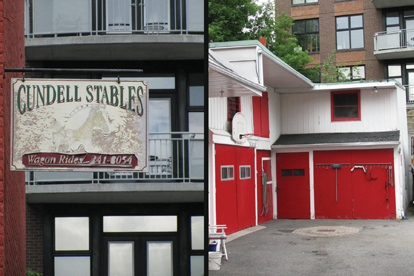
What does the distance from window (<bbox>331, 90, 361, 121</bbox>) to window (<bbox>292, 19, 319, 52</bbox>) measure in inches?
452

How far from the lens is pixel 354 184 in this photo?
51.8 feet

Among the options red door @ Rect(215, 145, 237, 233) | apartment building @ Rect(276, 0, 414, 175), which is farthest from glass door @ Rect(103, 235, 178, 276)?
apartment building @ Rect(276, 0, 414, 175)

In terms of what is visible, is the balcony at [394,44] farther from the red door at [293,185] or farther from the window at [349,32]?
the red door at [293,185]

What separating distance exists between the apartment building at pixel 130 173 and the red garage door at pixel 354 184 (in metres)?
7.11

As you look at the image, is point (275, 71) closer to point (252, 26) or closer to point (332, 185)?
point (332, 185)

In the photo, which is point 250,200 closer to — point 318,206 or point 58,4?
point 318,206

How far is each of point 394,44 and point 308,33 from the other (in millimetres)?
4897

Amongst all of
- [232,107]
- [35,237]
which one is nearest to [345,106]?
[232,107]

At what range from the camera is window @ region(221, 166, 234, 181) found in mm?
12214

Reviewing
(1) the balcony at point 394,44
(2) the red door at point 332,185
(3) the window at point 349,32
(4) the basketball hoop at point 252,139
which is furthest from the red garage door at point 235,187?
(3) the window at point 349,32

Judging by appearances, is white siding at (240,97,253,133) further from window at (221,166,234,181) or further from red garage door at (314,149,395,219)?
red garage door at (314,149,395,219)

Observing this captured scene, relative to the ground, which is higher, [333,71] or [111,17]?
[333,71]

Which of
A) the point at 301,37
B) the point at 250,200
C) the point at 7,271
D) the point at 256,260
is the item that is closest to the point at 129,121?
the point at 7,271

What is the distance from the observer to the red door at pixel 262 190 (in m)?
14.9
